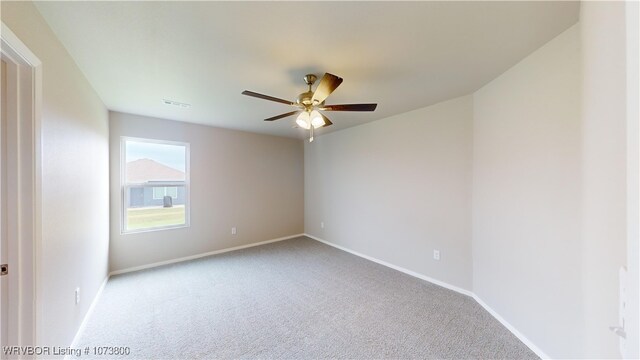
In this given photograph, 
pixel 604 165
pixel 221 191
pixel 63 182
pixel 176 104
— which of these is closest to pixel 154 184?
pixel 221 191

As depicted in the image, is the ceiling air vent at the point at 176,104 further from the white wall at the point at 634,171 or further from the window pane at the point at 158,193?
the white wall at the point at 634,171

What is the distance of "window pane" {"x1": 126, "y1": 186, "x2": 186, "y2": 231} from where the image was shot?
336cm

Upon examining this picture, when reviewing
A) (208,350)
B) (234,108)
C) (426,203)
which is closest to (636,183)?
(208,350)

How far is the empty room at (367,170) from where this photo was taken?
1139 mm

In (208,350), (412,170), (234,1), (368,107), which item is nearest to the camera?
(234,1)

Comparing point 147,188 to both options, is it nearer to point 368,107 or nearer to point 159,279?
point 159,279

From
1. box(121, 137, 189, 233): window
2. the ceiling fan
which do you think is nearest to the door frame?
the ceiling fan

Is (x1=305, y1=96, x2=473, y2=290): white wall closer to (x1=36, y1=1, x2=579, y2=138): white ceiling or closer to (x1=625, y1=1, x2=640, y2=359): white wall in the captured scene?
(x1=36, y1=1, x2=579, y2=138): white ceiling

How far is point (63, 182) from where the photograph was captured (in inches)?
63.1

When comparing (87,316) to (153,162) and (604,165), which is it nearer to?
(153,162)

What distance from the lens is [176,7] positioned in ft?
4.18

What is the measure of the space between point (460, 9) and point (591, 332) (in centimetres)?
180

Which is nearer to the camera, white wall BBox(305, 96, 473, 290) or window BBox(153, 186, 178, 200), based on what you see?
white wall BBox(305, 96, 473, 290)

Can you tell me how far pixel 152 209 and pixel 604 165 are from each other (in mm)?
4698
